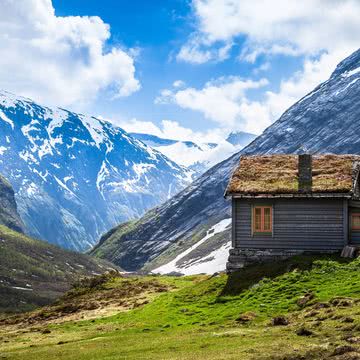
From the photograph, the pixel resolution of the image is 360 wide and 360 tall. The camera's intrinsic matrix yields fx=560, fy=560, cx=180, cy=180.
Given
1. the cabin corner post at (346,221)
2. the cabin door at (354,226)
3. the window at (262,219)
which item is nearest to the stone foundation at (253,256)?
the window at (262,219)

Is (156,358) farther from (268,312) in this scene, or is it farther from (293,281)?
(293,281)

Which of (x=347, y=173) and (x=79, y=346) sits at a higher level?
(x=347, y=173)

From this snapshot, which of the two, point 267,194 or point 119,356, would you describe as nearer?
point 119,356

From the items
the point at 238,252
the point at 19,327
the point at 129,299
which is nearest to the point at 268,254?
the point at 238,252

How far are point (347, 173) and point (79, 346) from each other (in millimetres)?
26642

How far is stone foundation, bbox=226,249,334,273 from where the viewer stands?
146 ft

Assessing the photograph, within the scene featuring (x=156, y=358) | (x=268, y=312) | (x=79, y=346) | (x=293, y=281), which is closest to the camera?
(x=156, y=358)

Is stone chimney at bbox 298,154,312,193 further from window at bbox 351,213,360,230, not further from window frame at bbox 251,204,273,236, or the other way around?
window at bbox 351,213,360,230

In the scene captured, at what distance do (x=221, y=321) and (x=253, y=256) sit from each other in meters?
14.2

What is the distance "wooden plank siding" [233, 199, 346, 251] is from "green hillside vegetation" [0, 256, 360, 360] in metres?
2.79

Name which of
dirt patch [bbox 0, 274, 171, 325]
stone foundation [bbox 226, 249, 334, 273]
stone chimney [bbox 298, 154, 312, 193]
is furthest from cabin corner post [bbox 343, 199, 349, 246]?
dirt patch [bbox 0, 274, 171, 325]

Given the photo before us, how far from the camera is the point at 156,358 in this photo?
23.1 meters

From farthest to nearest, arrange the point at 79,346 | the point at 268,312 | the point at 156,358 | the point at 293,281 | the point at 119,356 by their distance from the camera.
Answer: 1. the point at 293,281
2. the point at 268,312
3. the point at 79,346
4. the point at 119,356
5. the point at 156,358

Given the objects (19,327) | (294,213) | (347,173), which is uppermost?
(347,173)
